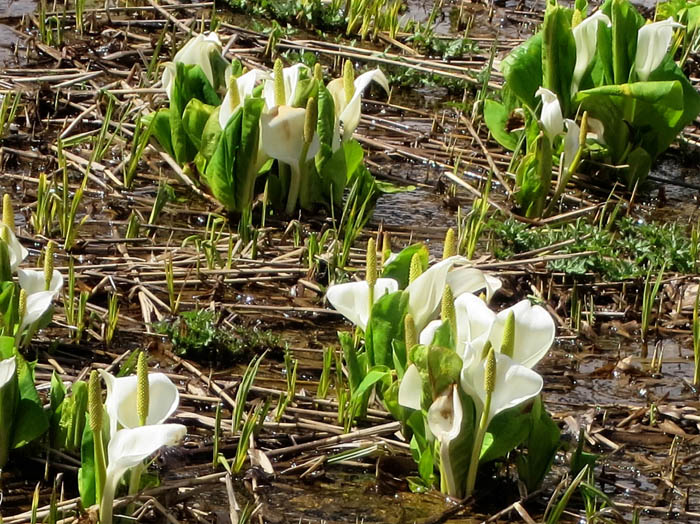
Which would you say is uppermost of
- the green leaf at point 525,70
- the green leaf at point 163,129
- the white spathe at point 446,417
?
the green leaf at point 525,70

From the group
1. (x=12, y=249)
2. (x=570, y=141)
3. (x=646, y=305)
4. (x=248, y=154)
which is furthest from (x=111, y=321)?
(x=570, y=141)

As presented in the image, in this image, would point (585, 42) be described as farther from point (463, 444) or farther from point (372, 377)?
point (463, 444)

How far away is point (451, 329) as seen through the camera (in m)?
2.39

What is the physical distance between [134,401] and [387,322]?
2.21ft

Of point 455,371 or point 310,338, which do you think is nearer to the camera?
point 455,371

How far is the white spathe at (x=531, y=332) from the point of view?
92.7 inches

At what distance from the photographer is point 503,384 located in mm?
2297

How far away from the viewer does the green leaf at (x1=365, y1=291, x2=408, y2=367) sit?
2625 millimetres

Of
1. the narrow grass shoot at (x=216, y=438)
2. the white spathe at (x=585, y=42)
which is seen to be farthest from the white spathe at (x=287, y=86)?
the narrow grass shoot at (x=216, y=438)

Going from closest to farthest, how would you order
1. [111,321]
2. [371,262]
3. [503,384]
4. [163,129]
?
[503,384] → [371,262] → [111,321] → [163,129]

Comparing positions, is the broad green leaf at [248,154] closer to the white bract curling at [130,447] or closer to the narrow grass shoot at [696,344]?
the narrow grass shoot at [696,344]

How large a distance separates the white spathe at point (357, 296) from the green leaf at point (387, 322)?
7 centimetres

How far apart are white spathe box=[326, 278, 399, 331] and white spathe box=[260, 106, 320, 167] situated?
1.07 metres

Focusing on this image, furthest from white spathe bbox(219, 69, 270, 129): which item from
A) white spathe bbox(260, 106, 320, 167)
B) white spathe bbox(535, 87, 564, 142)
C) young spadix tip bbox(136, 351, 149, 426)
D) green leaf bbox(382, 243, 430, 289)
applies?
young spadix tip bbox(136, 351, 149, 426)
